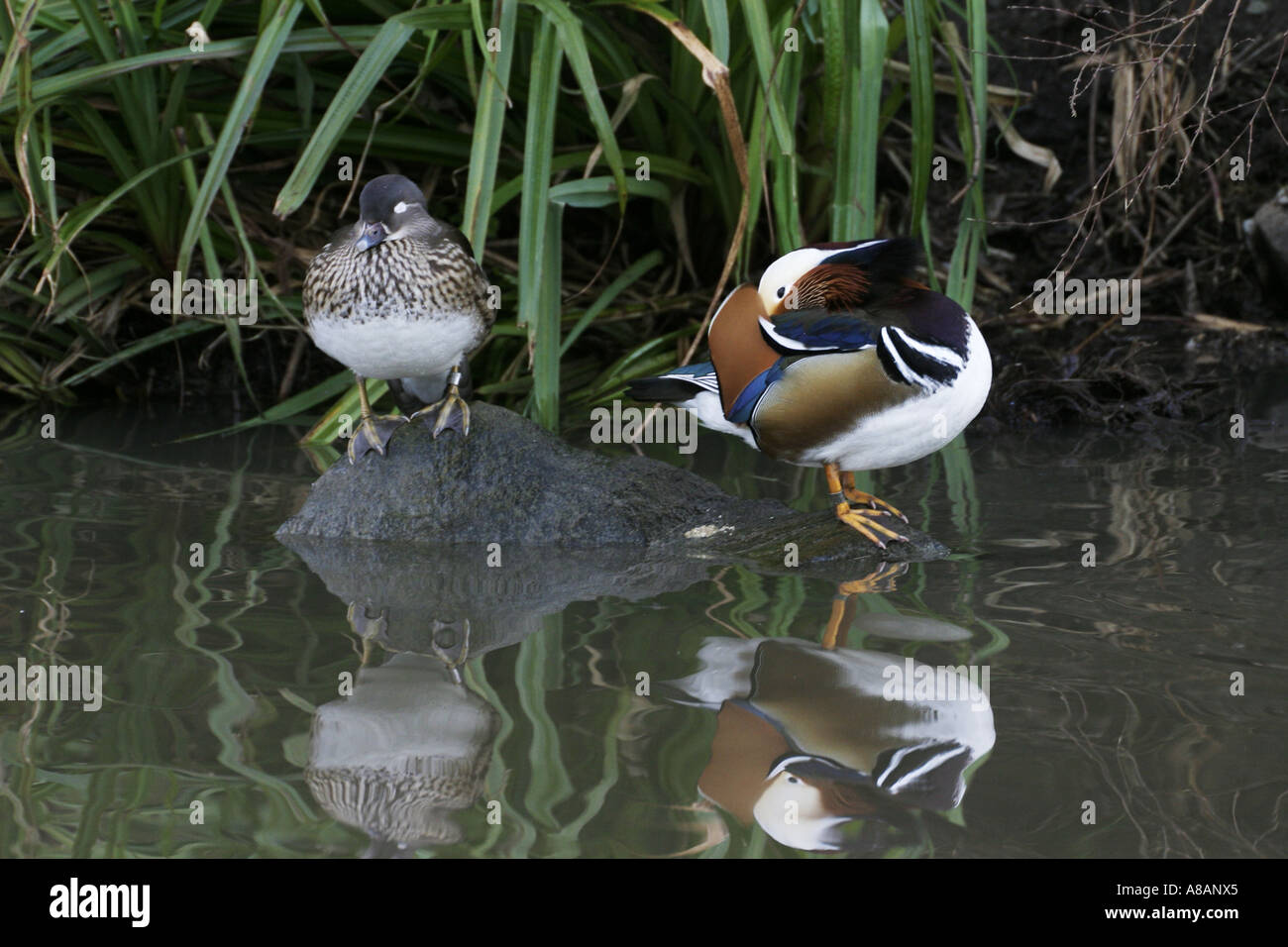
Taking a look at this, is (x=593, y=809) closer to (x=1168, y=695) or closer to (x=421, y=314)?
(x=1168, y=695)

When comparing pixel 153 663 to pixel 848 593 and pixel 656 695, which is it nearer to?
pixel 656 695

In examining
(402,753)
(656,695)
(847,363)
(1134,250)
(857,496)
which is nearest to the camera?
(402,753)

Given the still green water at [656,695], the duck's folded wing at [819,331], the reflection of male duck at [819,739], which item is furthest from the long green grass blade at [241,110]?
the reflection of male duck at [819,739]

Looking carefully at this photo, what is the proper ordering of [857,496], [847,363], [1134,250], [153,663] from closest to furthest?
[153,663], [847,363], [857,496], [1134,250]

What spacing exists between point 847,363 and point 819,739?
1.07 m

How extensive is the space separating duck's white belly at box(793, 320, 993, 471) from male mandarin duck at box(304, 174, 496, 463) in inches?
36.2

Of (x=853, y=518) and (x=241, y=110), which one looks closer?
(x=853, y=518)

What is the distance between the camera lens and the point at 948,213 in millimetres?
6496

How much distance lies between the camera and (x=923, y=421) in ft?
10.8

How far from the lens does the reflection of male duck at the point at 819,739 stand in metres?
2.24

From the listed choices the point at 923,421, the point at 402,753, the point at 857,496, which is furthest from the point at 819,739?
the point at 857,496

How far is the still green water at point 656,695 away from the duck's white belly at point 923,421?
12.1 inches

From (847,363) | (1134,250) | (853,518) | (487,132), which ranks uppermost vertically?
(1134,250)

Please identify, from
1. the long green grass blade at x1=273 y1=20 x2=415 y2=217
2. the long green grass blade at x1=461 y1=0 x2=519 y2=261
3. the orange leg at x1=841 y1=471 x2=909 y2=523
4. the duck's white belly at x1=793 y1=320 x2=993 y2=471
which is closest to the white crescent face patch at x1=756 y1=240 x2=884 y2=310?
the duck's white belly at x1=793 y1=320 x2=993 y2=471
